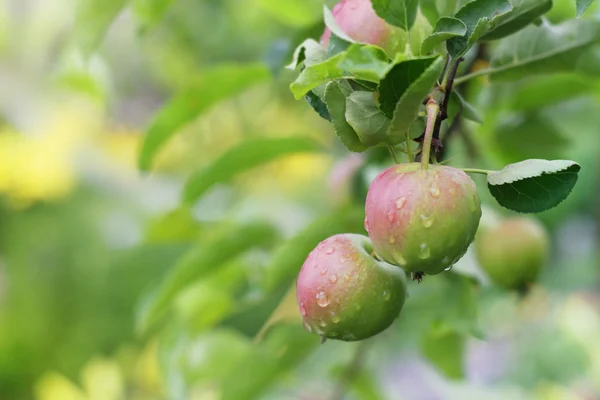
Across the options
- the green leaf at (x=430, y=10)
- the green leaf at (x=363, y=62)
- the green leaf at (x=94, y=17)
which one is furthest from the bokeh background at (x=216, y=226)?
the green leaf at (x=363, y=62)

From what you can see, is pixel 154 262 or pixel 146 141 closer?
pixel 146 141

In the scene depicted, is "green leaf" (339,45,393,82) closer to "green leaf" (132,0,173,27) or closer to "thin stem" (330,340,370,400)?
"green leaf" (132,0,173,27)

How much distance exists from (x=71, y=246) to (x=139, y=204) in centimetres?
31

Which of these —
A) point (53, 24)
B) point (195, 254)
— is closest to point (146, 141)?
point (195, 254)

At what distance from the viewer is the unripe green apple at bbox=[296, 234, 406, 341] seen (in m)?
0.35

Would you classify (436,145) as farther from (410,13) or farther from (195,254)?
(195,254)

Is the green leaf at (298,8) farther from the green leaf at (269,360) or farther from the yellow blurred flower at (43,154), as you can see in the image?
the yellow blurred flower at (43,154)

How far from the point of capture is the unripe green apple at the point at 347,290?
352mm

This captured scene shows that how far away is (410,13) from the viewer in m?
0.36

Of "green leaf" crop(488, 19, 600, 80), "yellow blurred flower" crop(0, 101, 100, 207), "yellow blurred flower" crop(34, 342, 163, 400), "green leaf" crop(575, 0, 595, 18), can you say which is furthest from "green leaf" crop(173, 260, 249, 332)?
"yellow blurred flower" crop(0, 101, 100, 207)

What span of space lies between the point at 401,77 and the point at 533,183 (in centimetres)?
9

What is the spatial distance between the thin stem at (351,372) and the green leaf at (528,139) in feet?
0.94

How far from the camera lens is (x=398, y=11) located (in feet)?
1.17

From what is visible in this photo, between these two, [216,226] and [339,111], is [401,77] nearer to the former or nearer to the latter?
[339,111]
